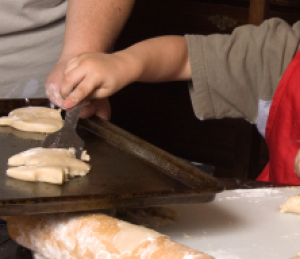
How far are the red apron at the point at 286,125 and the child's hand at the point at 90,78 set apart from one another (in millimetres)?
502

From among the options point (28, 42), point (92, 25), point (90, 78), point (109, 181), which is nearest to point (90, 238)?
point (109, 181)

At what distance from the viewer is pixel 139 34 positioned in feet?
8.18

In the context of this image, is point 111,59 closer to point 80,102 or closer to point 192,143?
point 80,102

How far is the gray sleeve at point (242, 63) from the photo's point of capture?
4.18ft

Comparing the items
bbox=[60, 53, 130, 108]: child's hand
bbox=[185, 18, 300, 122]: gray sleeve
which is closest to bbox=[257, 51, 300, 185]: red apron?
bbox=[185, 18, 300, 122]: gray sleeve

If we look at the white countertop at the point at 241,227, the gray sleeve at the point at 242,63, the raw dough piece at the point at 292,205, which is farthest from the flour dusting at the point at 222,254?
the gray sleeve at the point at 242,63

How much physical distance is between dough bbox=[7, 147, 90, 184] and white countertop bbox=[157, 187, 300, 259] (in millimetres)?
187

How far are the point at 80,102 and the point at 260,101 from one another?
595 mm

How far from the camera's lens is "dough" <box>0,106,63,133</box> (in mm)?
984

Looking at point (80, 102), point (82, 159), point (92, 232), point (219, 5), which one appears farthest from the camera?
point (219, 5)

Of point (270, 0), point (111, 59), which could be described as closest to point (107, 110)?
point (111, 59)

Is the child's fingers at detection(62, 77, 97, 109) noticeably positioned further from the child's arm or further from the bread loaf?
the bread loaf

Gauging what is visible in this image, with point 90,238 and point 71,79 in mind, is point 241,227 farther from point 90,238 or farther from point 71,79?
point 71,79

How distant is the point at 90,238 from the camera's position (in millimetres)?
636
